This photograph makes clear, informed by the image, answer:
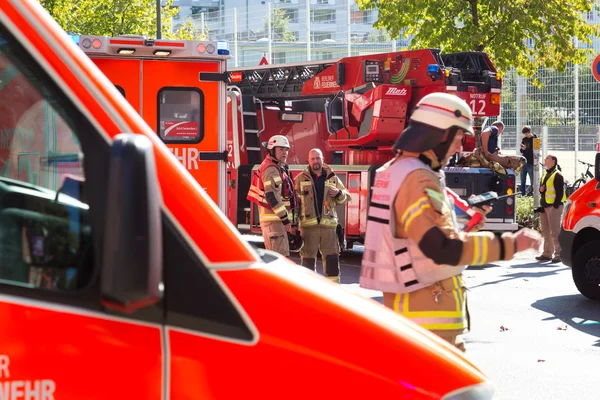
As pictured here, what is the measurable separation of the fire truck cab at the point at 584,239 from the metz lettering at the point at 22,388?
914 centimetres

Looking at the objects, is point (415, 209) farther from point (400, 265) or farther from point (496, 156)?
point (496, 156)

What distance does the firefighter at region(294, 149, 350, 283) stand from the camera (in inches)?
411

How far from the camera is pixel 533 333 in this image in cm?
922

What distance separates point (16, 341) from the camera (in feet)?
7.69

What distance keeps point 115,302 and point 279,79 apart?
15717 millimetres

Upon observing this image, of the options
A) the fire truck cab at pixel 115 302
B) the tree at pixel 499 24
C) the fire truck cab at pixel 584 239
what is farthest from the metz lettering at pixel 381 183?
the tree at pixel 499 24

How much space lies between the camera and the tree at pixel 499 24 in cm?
2055

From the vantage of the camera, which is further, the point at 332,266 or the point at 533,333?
the point at 332,266

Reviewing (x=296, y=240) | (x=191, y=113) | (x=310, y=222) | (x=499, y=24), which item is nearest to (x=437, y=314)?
(x=310, y=222)

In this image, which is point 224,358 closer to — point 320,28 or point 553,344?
point 553,344

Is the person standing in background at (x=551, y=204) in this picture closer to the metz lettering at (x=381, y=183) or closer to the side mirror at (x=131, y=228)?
the metz lettering at (x=381, y=183)

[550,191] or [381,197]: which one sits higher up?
[381,197]

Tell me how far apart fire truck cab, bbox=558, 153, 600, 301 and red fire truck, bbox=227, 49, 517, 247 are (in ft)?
10.3

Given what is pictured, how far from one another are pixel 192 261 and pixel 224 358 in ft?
0.82
